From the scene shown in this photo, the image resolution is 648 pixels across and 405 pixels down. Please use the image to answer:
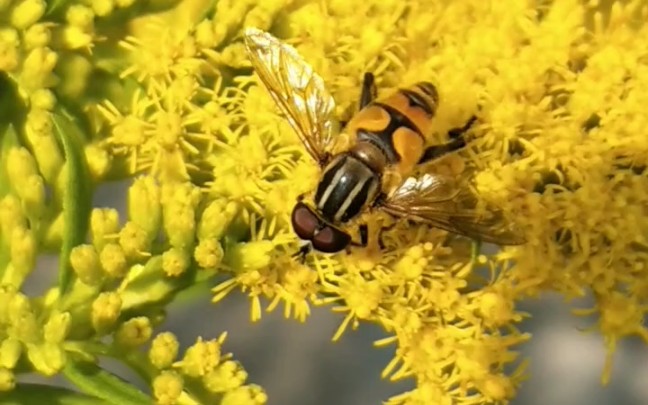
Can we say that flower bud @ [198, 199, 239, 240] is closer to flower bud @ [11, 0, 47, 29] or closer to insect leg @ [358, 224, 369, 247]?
insect leg @ [358, 224, 369, 247]

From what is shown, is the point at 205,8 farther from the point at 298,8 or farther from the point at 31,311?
the point at 31,311

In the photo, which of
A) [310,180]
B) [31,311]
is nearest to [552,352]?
[310,180]

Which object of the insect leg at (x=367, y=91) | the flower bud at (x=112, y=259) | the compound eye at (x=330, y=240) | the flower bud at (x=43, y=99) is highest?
the flower bud at (x=43, y=99)

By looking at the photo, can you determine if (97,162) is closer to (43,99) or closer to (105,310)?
(43,99)

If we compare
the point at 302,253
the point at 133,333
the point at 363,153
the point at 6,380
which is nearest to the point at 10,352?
the point at 6,380

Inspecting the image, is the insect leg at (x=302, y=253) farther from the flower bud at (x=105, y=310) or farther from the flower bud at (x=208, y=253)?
the flower bud at (x=105, y=310)

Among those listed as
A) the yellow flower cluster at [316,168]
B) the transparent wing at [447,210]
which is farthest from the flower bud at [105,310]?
the transparent wing at [447,210]

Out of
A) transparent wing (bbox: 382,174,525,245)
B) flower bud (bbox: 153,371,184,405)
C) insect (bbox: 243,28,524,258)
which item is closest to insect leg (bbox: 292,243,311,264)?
insect (bbox: 243,28,524,258)
